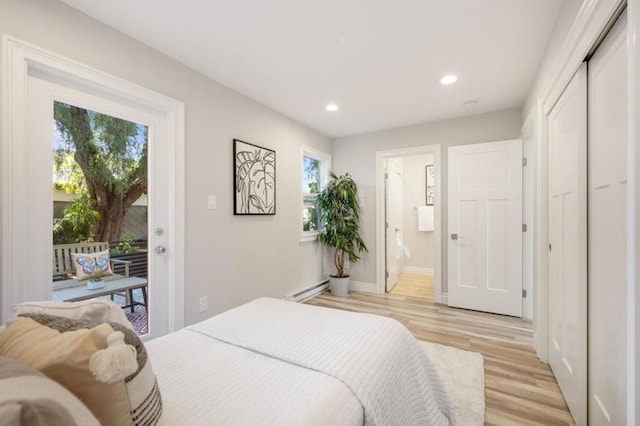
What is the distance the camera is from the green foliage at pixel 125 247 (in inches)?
79.8

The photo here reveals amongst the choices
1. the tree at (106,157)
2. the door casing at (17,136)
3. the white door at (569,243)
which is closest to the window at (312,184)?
the tree at (106,157)

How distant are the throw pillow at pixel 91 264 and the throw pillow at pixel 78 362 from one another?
142cm

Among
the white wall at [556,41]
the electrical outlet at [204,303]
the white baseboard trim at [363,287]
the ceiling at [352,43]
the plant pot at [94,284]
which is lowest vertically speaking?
the white baseboard trim at [363,287]

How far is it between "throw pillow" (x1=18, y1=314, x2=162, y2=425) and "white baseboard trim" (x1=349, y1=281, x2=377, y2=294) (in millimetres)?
3696

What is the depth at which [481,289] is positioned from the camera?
334 cm

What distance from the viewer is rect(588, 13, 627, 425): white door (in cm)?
111

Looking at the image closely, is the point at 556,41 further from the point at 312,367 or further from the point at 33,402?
the point at 33,402

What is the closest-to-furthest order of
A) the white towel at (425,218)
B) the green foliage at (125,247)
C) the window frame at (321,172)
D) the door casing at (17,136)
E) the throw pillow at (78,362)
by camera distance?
the throw pillow at (78,362)
the door casing at (17,136)
the green foliage at (125,247)
the window frame at (321,172)
the white towel at (425,218)

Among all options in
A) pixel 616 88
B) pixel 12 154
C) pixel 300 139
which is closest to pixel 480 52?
pixel 616 88

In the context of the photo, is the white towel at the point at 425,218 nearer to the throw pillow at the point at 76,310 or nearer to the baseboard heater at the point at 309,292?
the baseboard heater at the point at 309,292

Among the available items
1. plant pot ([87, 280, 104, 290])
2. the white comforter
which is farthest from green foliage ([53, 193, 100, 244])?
the white comforter

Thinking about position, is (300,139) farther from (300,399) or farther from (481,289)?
(300,399)

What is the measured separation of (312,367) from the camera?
1020 millimetres

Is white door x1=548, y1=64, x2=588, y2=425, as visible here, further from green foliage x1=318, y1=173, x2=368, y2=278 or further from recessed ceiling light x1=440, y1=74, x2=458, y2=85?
green foliage x1=318, y1=173, x2=368, y2=278
